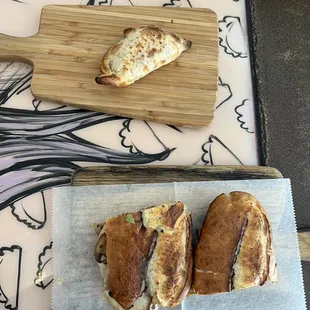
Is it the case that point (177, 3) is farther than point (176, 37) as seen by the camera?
Yes

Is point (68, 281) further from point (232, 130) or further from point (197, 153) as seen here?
point (232, 130)

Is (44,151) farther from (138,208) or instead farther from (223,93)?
(223,93)

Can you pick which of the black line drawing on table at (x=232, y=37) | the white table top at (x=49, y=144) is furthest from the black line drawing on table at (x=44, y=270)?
the black line drawing on table at (x=232, y=37)

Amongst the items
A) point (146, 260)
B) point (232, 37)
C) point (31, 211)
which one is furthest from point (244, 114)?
point (31, 211)

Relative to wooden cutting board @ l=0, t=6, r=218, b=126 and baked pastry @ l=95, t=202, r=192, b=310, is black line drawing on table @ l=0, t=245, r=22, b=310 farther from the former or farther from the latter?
wooden cutting board @ l=0, t=6, r=218, b=126

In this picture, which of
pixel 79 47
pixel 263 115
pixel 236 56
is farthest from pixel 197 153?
pixel 79 47

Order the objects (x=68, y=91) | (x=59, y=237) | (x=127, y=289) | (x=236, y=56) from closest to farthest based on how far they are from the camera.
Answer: (x=127, y=289) < (x=59, y=237) < (x=68, y=91) < (x=236, y=56)
